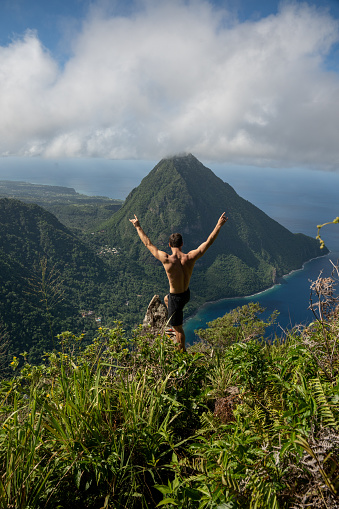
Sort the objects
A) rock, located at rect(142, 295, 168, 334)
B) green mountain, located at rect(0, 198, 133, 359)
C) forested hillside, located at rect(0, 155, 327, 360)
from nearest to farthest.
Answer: rock, located at rect(142, 295, 168, 334)
green mountain, located at rect(0, 198, 133, 359)
forested hillside, located at rect(0, 155, 327, 360)

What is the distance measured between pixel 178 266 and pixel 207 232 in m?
145

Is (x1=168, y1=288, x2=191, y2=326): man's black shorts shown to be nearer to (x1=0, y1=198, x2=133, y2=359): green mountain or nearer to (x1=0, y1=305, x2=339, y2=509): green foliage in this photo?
(x1=0, y1=305, x2=339, y2=509): green foliage

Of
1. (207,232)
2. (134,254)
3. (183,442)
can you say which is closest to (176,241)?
(183,442)

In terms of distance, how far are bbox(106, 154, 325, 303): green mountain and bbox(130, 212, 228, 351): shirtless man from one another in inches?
3742

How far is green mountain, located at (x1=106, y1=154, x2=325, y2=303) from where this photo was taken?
371 feet

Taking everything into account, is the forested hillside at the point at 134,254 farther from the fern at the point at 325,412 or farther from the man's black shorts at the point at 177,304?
the fern at the point at 325,412

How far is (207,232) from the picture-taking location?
147 m

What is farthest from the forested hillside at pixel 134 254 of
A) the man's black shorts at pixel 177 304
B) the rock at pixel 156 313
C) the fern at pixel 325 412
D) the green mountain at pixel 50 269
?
the fern at pixel 325 412

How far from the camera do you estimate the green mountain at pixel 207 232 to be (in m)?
113

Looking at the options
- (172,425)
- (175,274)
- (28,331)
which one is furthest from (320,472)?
(28,331)

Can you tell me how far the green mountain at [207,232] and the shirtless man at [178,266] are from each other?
95.0 metres

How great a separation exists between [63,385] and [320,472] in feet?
5.28

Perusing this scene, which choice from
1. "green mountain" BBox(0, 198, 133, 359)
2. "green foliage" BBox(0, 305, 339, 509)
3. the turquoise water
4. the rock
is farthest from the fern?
the turquoise water

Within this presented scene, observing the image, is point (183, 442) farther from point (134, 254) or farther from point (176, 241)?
point (134, 254)
